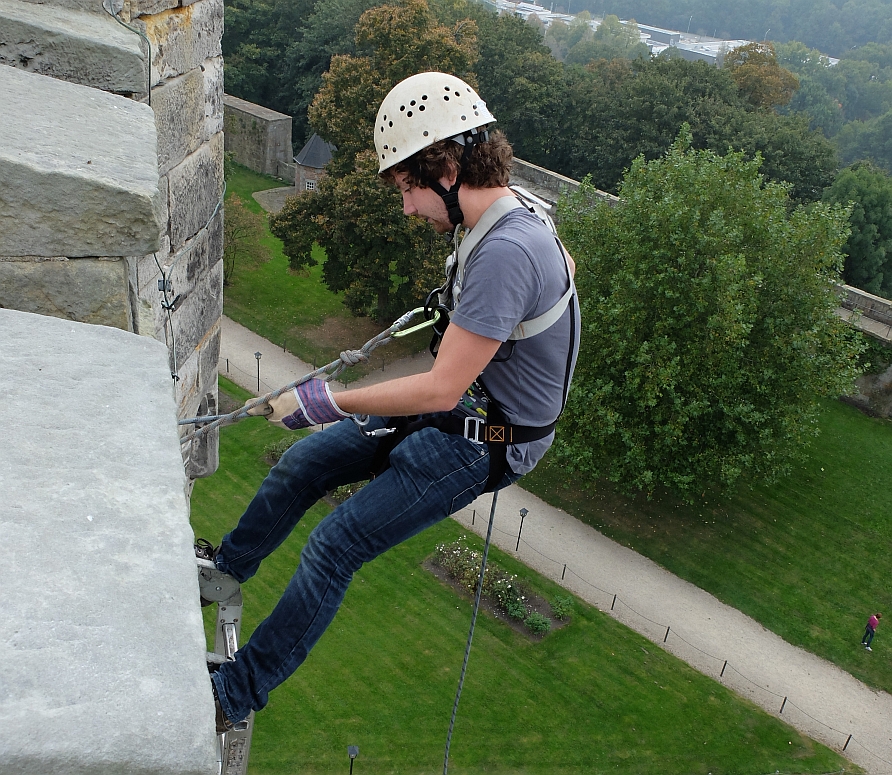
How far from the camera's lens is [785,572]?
20.4 metres

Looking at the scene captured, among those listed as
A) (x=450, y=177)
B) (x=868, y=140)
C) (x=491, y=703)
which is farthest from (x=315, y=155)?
(x=868, y=140)

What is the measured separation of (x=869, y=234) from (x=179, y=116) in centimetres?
3224

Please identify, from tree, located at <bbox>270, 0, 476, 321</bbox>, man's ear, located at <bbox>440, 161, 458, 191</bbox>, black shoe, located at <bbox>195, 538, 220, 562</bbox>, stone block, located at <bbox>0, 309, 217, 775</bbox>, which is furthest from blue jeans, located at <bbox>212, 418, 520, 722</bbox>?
tree, located at <bbox>270, 0, 476, 321</bbox>

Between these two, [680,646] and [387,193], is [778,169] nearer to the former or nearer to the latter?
[387,193]

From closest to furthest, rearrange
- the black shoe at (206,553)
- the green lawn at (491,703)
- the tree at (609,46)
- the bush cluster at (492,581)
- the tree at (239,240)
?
the black shoe at (206,553)
the green lawn at (491,703)
the bush cluster at (492,581)
the tree at (239,240)
the tree at (609,46)

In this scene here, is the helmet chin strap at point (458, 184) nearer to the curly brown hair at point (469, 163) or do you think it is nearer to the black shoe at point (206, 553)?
the curly brown hair at point (469, 163)

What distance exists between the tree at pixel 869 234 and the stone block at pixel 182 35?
1229 inches

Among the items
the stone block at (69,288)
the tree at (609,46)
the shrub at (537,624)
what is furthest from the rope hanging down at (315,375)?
the tree at (609,46)

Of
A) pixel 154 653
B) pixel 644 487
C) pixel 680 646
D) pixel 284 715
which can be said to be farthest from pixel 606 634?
pixel 154 653

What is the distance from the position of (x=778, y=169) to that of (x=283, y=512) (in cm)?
3516

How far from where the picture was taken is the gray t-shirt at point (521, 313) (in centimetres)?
326

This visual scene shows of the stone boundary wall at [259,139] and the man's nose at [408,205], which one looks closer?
the man's nose at [408,205]

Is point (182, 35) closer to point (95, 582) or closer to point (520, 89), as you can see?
point (95, 582)

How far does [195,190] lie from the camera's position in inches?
203
